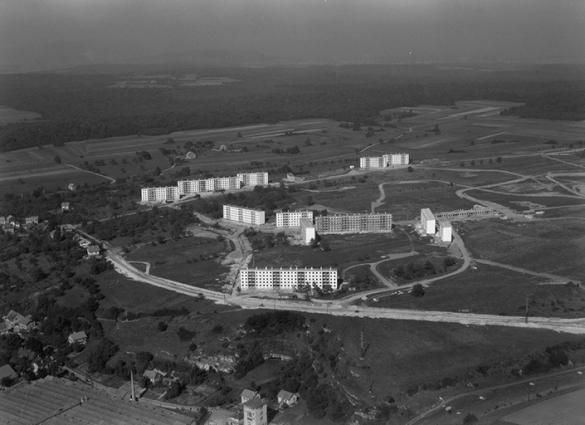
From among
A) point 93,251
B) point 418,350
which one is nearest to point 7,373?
point 93,251

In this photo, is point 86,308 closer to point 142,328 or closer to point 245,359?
point 142,328

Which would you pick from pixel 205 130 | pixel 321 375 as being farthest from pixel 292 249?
pixel 205 130

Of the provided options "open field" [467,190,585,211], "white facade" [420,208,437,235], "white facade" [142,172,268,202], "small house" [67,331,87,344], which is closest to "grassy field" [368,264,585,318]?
"white facade" [420,208,437,235]

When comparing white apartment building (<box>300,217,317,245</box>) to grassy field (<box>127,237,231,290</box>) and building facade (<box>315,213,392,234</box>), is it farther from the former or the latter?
grassy field (<box>127,237,231,290</box>)

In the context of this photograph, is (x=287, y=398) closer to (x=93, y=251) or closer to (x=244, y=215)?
(x=93, y=251)

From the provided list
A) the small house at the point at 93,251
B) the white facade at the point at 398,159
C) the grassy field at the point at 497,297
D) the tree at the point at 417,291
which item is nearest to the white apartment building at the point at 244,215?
the small house at the point at 93,251

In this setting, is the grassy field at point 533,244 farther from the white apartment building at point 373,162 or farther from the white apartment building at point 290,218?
the white apartment building at point 373,162

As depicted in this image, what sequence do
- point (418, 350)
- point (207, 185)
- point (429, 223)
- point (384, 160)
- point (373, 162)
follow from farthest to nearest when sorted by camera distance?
1. point (384, 160)
2. point (373, 162)
3. point (207, 185)
4. point (429, 223)
5. point (418, 350)
